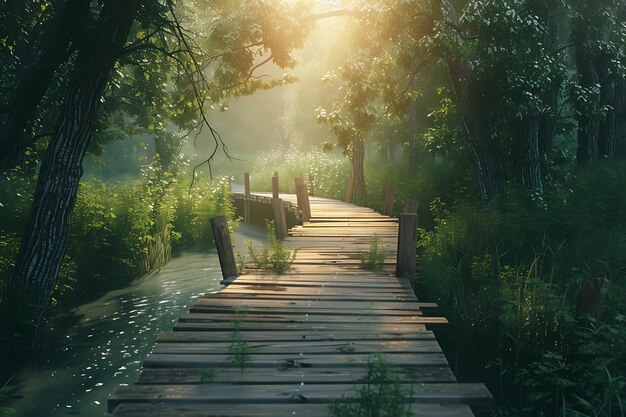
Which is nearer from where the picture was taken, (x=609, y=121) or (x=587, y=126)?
(x=587, y=126)

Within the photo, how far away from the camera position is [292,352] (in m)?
4.82

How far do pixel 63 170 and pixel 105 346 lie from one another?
2718 millimetres

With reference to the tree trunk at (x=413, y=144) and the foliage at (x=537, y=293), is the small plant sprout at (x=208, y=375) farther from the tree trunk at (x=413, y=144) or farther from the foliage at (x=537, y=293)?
the tree trunk at (x=413, y=144)

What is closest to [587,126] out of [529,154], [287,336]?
[529,154]

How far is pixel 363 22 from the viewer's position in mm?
9656

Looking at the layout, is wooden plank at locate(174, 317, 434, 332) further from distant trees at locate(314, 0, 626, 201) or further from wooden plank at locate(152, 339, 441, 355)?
distant trees at locate(314, 0, 626, 201)

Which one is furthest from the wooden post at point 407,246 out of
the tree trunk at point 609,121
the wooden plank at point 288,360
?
the tree trunk at point 609,121

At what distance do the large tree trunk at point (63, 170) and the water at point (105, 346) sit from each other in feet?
2.42

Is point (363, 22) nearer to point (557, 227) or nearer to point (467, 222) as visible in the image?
point (467, 222)

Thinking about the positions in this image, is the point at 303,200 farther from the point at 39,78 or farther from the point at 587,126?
the point at 39,78

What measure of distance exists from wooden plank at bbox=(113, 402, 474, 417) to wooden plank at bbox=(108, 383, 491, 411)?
0.05 m

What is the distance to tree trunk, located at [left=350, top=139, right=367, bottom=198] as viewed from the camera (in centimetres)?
2080

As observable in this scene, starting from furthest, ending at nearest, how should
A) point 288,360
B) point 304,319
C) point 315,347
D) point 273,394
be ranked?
1. point 304,319
2. point 315,347
3. point 288,360
4. point 273,394

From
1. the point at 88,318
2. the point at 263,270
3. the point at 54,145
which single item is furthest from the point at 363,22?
the point at 88,318
